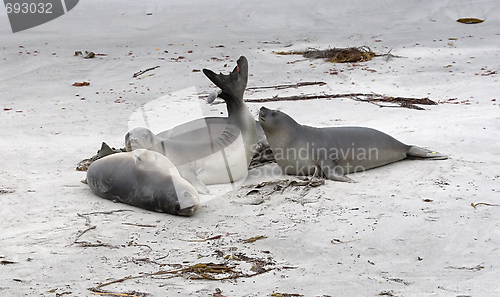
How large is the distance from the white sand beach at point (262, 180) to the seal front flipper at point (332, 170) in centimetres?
11

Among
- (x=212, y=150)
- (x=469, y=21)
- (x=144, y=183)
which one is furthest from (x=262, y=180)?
(x=469, y=21)

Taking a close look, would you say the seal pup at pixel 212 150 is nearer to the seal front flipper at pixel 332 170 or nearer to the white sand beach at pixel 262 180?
the white sand beach at pixel 262 180

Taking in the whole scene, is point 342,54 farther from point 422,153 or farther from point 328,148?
point 328,148

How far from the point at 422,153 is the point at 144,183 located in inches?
90.3

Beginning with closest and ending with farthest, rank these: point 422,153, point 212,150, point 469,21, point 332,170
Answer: point 332,170 < point 212,150 < point 422,153 < point 469,21

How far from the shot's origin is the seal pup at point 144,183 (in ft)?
12.9

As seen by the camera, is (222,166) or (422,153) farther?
(422,153)

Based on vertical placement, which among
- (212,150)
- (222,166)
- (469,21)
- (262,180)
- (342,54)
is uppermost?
(469,21)

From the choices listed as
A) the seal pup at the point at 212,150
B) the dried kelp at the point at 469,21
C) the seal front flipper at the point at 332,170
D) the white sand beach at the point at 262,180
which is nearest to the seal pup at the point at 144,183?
the white sand beach at the point at 262,180

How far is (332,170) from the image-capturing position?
4.66 m

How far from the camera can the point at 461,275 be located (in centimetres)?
287

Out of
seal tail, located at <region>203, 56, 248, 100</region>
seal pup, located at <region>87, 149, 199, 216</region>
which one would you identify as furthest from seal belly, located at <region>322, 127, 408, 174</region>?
seal pup, located at <region>87, 149, 199, 216</region>

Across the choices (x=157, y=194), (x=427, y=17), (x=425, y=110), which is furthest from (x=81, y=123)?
(x=427, y=17)

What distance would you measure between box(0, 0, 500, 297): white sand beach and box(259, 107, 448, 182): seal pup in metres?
0.14
